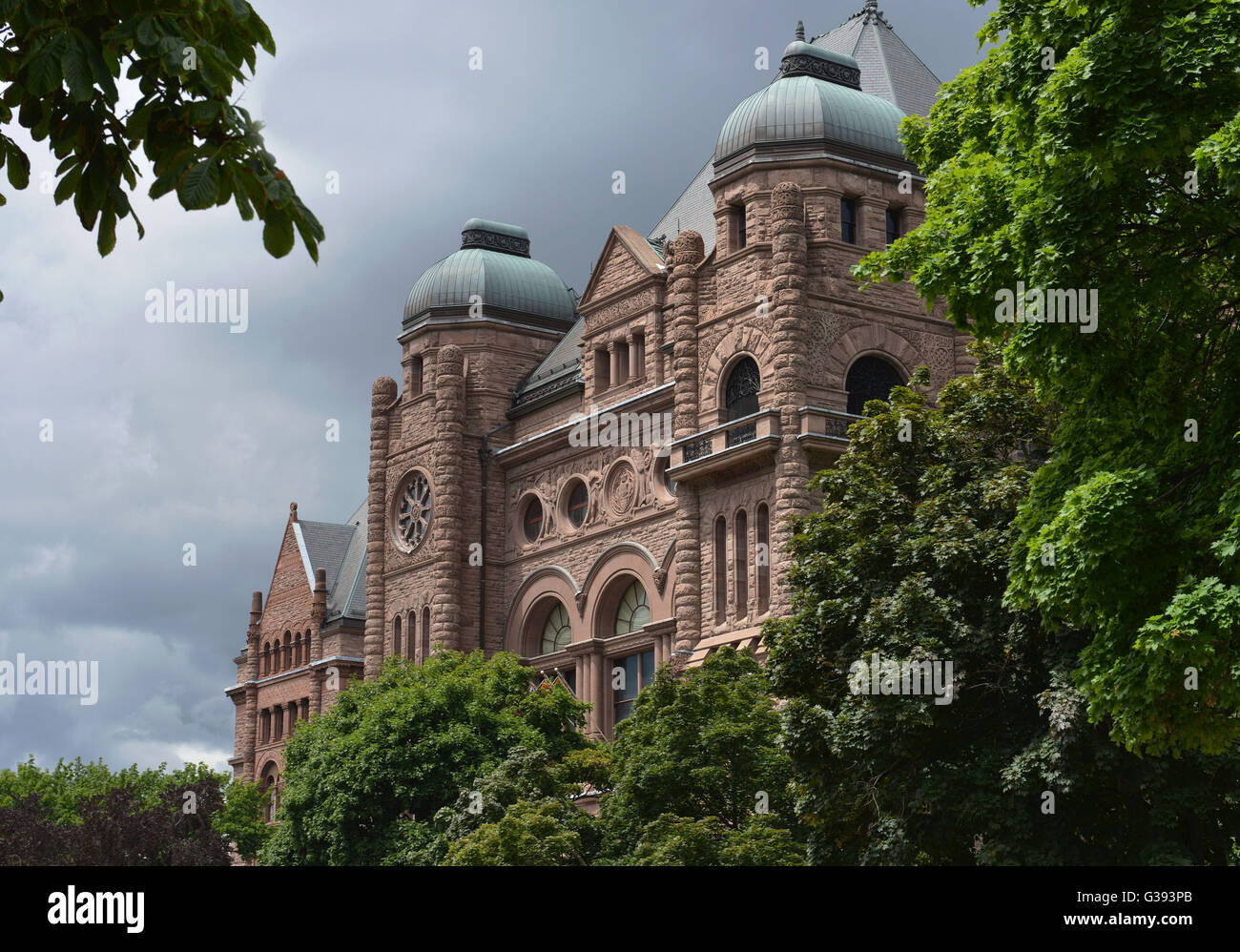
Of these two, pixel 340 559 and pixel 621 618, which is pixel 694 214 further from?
pixel 340 559

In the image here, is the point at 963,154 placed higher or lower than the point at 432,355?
lower

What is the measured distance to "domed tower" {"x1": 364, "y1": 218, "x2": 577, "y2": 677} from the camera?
54.2 meters

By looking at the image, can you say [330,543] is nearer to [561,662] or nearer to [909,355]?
[561,662]


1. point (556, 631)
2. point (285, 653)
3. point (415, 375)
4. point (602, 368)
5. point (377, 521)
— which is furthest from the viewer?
point (285, 653)

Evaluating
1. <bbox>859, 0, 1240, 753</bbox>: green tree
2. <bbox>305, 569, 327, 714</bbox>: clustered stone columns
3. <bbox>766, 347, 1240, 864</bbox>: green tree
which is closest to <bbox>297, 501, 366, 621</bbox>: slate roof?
<bbox>305, 569, 327, 714</bbox>: clustered stone columns

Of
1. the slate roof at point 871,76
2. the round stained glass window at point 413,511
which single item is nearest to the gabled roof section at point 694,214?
the slate roof at point 871,76

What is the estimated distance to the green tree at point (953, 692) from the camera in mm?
20766

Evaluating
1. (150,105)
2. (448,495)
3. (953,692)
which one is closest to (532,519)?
(448,495)

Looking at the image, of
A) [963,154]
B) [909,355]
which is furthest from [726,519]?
[963,154]

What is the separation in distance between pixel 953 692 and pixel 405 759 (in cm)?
1898

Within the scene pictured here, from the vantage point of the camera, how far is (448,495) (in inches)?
2140

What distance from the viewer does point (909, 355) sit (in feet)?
143

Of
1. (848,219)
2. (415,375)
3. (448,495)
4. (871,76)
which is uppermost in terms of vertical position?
(871,76)
